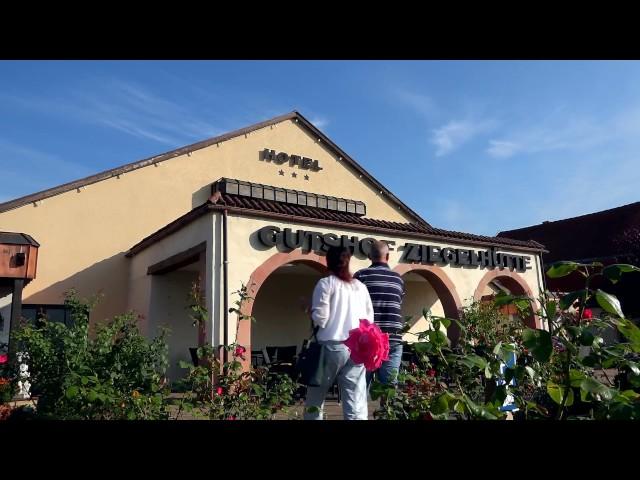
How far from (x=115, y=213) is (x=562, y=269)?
12.0m

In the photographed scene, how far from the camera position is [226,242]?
27.8 feet

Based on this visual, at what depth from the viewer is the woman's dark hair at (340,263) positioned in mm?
3705

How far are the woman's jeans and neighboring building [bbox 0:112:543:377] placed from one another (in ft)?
15.0

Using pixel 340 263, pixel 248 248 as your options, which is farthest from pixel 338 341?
pixel 248 248

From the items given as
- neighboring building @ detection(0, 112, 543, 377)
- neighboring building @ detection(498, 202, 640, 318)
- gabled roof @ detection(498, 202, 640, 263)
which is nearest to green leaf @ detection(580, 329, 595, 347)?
neighboring building @ detection(0, 112, 543, 377)

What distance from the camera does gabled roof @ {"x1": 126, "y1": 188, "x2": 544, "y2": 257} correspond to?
8.76 metres

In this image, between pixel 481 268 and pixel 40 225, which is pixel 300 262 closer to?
pixel 481 268

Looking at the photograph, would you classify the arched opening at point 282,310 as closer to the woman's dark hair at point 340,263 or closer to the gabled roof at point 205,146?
the gabled roof at point 205,146

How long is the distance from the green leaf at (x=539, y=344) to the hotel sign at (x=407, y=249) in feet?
19.9

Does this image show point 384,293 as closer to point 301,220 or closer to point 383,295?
point 383,295

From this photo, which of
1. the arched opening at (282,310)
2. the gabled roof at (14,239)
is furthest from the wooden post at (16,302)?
the arched opening at (282,310)
